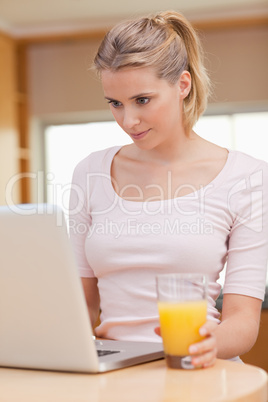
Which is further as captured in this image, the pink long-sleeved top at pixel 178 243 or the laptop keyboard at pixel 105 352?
the pink long-sleeved top at pixel 178 243

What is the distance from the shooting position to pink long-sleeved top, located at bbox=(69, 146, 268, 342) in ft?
4.70

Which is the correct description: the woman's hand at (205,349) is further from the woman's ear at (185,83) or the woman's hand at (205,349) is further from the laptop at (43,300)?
the woman's ear at (185,83)

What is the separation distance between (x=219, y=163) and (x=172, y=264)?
29cm

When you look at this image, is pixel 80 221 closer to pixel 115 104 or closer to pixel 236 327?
pixel 115 104

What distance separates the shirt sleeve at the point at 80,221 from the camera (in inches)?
64.1

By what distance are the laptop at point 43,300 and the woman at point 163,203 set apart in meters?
0.39

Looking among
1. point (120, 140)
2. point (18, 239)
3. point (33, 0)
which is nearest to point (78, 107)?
point (120, 140)

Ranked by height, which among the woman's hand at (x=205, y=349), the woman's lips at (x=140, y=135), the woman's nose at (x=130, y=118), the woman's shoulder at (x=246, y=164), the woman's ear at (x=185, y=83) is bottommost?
the woman's hand at (x=205, y=349)

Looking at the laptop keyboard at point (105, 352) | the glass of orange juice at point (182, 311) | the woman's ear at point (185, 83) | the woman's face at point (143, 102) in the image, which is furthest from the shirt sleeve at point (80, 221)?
the glass of orange juice at point (182, 311)

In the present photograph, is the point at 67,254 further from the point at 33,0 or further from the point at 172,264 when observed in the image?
the point at 33,0

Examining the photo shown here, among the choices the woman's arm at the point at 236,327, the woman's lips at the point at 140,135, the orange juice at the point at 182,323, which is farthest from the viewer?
the woman's lips at the point at 140,135

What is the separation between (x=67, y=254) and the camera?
0.97 metres

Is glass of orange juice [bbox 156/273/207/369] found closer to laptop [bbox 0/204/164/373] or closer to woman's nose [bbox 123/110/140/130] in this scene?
laptop [bbox 0/204/164/373]

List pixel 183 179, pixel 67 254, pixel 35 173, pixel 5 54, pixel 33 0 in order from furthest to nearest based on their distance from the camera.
→ 1. pixel 35 173
2. pixel 5 54
3. pixel 33 0
4. pixel 183 179
5. pixel 67 254
